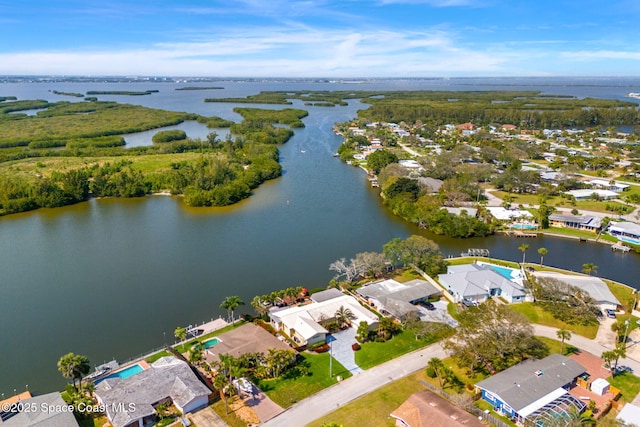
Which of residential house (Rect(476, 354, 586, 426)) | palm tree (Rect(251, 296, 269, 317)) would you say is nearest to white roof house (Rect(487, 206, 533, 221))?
residential house (Rect(476, 354, 586, 426))

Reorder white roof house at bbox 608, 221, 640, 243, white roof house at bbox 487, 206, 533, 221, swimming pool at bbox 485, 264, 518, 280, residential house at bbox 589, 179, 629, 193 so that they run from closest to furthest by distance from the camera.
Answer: swimming pool at bbox 485, 264, 518, 280
white roof house at bbox 608, 221, 640, 243
white roof house at bbox 487, 206, 533, 221
residential house at bbox 589, 179, 629, 193

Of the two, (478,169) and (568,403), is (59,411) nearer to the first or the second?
(568,403)

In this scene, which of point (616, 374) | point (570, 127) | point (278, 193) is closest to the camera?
point (616, 374)

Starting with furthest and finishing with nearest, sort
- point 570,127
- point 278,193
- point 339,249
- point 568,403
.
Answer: point 570,127, point 278,193, point 339,249, point 568,403

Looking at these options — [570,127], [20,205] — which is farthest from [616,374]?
[570,127]

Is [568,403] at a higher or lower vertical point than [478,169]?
lower

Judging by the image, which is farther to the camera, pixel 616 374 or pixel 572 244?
pixel 572 244

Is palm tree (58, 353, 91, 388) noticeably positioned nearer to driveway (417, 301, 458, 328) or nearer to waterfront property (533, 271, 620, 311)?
driveway (417, 301, 458, 328)
